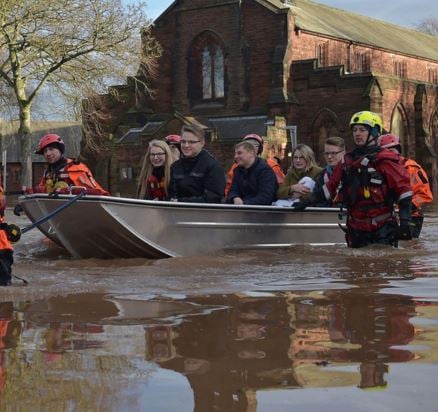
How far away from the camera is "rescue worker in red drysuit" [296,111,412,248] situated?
29.1 ft

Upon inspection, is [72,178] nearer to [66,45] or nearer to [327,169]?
[327,169]

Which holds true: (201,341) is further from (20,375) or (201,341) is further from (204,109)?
(204,109)

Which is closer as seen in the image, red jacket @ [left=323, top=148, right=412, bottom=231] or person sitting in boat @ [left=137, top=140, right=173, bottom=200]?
red jacket @ [left=323, top=148, right=412, bottom=231]

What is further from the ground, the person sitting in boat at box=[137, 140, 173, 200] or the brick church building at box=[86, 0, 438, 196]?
the brick church building at box=[86, 0, 438, 196]

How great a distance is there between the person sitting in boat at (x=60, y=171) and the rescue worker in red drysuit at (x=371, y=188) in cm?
297

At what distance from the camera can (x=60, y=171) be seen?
10.1 metres

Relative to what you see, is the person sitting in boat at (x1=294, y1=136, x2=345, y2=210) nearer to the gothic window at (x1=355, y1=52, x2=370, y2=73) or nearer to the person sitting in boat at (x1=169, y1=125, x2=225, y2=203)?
the person sitting in boat at (x1=169, y1=125, x2=225, y2=203)

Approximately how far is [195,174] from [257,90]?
3080 centimetres

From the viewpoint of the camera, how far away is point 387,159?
29.0ft

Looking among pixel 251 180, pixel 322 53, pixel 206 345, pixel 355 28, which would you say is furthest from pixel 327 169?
pixel 355 28

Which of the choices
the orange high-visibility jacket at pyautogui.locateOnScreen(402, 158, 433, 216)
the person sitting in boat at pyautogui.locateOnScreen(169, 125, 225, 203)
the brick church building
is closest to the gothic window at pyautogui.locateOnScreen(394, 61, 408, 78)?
the brick church building

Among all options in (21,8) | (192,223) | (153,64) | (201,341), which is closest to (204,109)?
(153,64)

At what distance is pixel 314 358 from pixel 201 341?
77 cm

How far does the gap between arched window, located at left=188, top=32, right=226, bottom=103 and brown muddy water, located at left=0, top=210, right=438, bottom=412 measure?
112 feet
